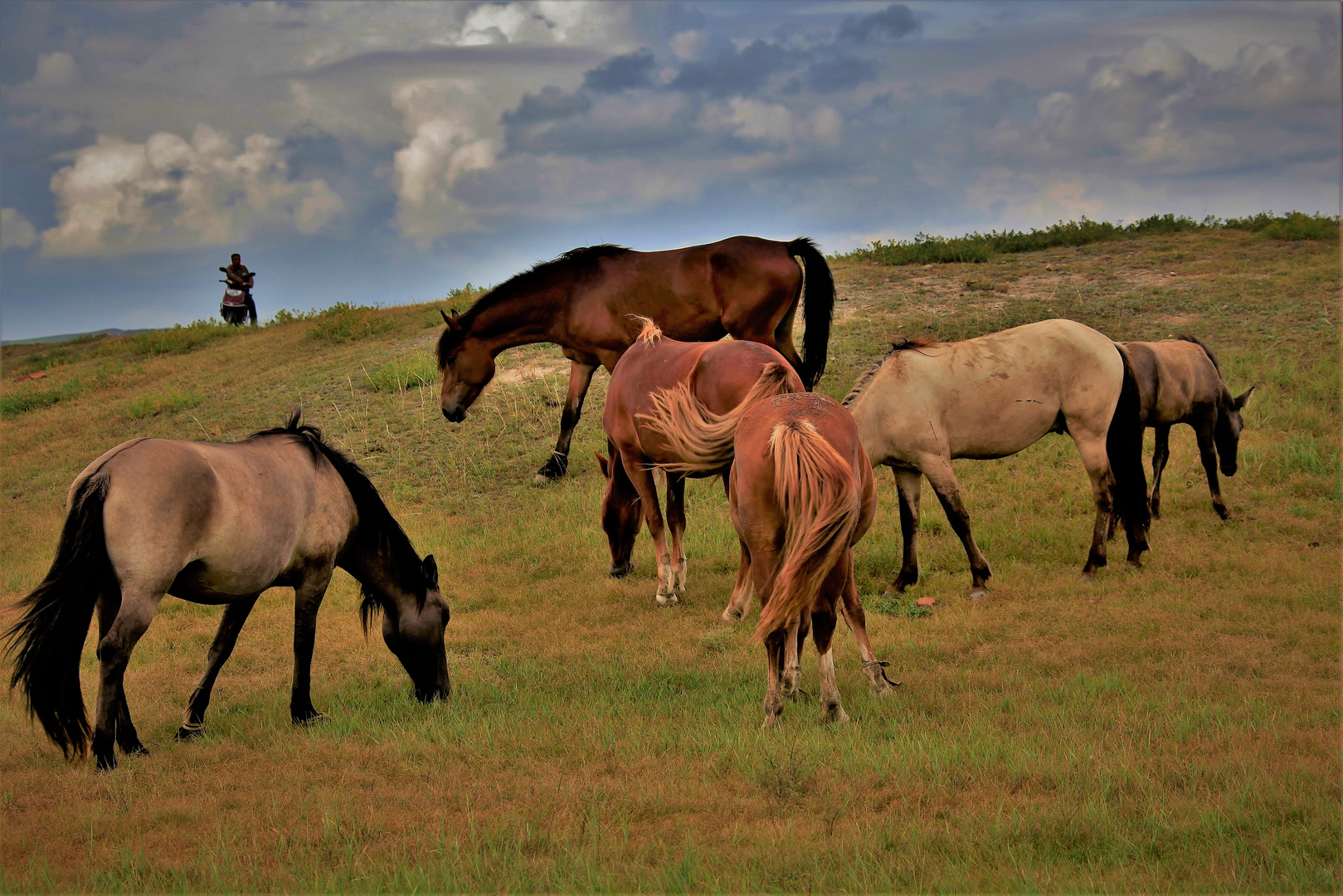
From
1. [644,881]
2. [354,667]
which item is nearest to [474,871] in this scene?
[644,881]

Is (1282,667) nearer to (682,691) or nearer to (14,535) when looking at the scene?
(682,691)

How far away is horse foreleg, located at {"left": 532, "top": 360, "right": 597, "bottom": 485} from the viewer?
1188cm

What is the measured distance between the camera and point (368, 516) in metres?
6.16

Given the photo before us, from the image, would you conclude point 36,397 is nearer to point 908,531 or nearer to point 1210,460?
point 908,531

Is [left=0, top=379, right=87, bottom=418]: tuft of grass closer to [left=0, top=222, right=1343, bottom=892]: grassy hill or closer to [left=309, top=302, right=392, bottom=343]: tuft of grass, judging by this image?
[left=309, top=302, right=392, bottom=343]: tuft of grass

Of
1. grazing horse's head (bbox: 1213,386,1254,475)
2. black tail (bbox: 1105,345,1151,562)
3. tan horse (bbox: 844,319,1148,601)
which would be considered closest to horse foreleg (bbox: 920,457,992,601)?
tan horse (bbox: 844,319,1148,601)

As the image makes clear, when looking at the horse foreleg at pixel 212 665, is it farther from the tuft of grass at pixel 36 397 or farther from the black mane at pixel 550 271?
the tuft of grass at pixel 36 397

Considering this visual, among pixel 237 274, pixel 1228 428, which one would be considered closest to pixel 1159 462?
pixel 1228 428

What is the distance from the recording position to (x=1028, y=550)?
29.1 ft

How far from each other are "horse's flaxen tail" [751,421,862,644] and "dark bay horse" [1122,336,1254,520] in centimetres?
579

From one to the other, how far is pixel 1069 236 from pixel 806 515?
18488 mm

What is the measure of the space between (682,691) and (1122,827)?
2711 mm

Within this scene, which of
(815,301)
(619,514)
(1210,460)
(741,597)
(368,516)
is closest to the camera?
(368,516)

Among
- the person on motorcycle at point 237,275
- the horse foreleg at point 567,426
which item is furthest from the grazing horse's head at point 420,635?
the person on motorcycle at point 237,275
